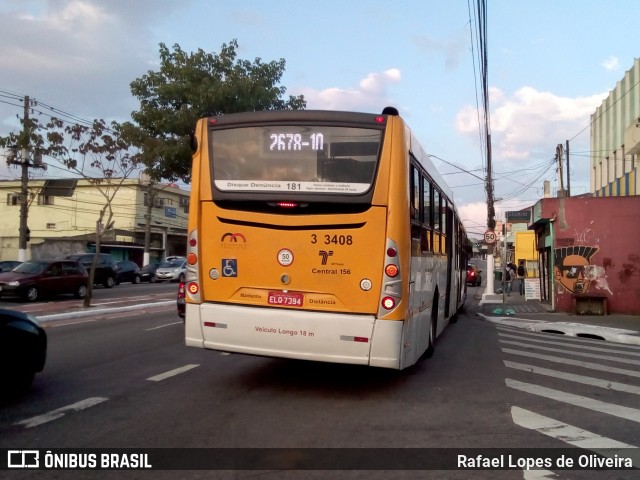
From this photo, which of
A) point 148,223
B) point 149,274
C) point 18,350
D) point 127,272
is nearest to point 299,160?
point 18,350

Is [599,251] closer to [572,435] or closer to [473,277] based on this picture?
[572,435]

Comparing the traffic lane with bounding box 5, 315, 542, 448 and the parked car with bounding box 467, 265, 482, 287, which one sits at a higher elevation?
the parked car with bounding box 467, 265, 482, 287

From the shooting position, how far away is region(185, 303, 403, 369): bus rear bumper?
21.1 ft

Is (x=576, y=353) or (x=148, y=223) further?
(x=148, y=223)

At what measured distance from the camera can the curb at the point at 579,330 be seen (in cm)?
1405

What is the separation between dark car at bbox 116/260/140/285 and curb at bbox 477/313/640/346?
25057mm

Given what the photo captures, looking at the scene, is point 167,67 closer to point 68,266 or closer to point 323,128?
point 68,266

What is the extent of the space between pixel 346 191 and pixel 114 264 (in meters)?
28.5

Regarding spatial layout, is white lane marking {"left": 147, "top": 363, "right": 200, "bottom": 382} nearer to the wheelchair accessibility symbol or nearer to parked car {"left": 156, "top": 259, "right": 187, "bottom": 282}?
the wheelchair accessibility symbol

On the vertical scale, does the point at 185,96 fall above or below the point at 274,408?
above

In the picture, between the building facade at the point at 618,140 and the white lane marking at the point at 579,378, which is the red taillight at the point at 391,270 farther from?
the building facade at the point at 618,140

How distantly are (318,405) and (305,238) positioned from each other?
188cm

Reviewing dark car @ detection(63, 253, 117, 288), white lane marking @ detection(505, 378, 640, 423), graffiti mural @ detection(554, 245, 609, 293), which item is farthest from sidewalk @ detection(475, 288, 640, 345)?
→ dark car @ detection(63, 253, 117, 288)

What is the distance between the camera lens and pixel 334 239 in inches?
262
